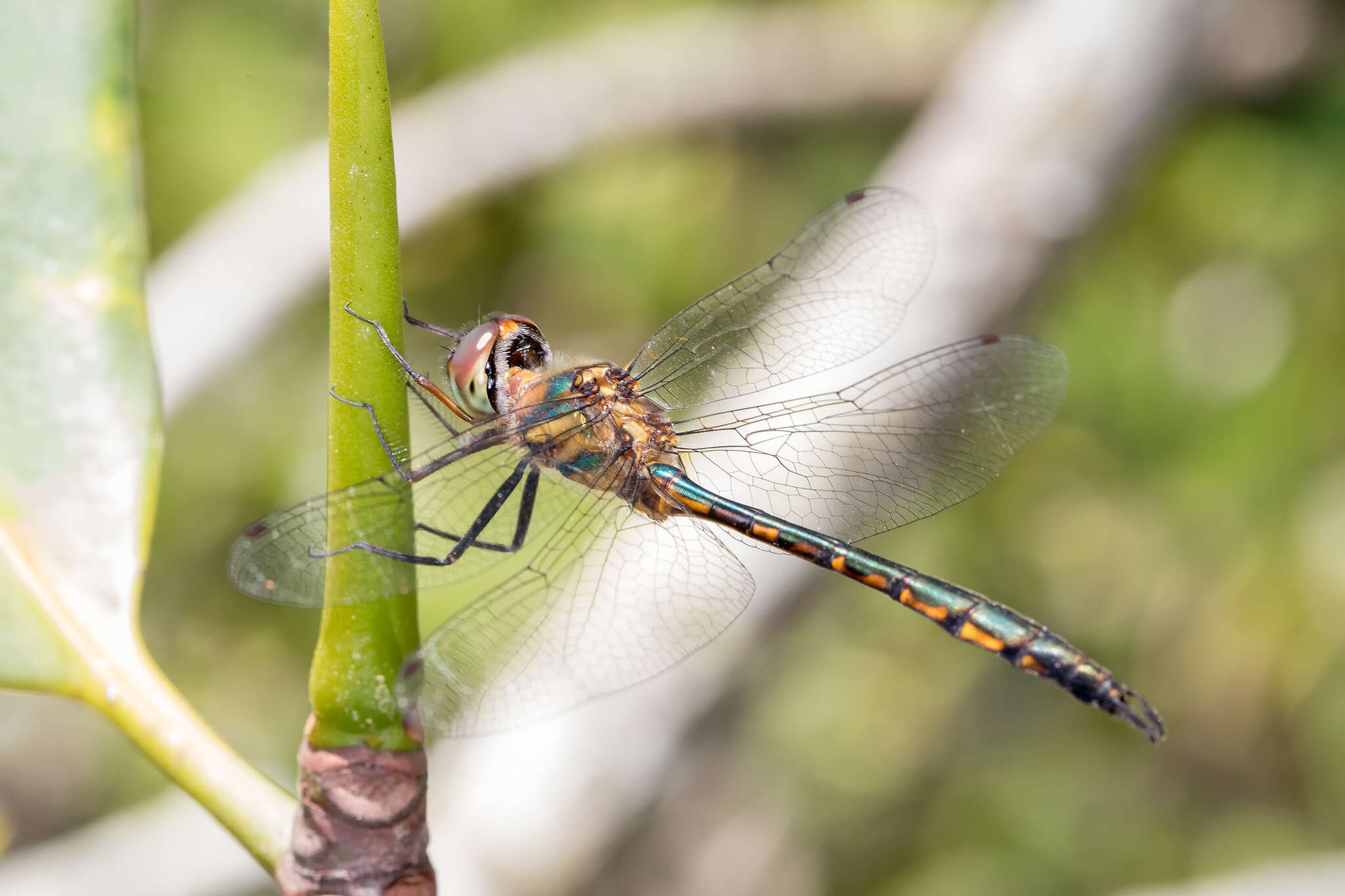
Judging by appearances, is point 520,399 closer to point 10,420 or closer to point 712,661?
point 10,420

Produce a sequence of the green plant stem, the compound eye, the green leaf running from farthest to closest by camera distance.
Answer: the compound eye → the green leaf → the green plant stem

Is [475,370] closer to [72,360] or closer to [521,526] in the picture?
[521,526]

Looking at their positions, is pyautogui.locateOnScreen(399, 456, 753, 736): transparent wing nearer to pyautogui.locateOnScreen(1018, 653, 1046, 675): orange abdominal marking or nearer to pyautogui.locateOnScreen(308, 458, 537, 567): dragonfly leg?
pyautogui.locateOnScreen(308, 458, 537, 567): dragonfly leg

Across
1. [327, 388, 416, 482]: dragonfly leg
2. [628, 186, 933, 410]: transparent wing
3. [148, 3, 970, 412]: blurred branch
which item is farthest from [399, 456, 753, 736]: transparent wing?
[148, 3, 970, 412]: blurred branch

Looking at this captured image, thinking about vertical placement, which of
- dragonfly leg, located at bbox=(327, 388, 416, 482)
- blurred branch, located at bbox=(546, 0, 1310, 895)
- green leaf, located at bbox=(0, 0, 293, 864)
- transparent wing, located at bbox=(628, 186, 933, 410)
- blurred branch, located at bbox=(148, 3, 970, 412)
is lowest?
dragonfly leg, located at bbox=(327, 388, 416, 482)

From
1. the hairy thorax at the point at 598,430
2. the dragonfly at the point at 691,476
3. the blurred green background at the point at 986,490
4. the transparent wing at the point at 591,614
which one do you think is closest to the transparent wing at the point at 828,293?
the dragonfly at the point at 691,476

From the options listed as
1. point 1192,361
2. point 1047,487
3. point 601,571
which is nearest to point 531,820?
point 601,571
